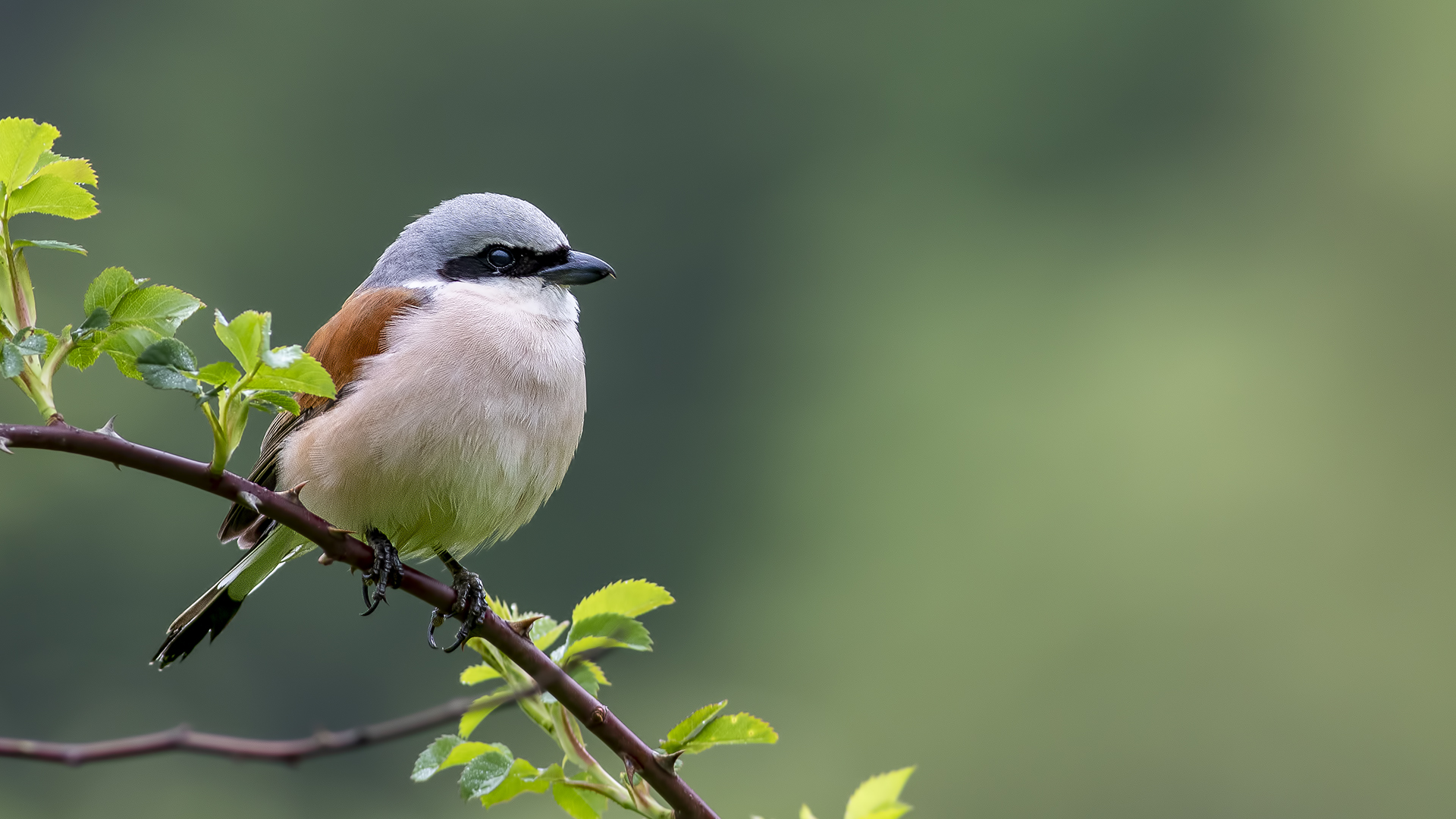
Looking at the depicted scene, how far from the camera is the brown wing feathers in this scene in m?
3.39

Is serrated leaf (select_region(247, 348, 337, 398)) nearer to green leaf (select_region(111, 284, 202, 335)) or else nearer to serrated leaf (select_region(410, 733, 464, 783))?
green leaf (select_region(111, 284, 202, 335))

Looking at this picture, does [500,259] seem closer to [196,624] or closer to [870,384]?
[196,624]

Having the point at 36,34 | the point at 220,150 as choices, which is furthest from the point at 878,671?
the point at 36,34

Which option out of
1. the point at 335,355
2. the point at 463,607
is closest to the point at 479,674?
the point at 463,607

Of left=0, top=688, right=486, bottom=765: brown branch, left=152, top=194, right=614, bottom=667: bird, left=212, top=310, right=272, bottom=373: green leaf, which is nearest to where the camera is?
left=0, top=688, right=486, bottom=765: brown branch

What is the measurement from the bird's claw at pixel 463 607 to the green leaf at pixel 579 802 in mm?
295

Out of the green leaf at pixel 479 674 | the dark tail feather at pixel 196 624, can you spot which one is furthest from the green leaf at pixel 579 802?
the dark tail feather at pixel 196 624

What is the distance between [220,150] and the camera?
42.5m

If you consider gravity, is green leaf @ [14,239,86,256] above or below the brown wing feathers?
above

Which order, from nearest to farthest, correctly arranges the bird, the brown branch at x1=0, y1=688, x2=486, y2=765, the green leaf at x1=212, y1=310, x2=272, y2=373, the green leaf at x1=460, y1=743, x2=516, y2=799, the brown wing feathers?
the brown branch at x1=0, y1=688, x2=486, y2=765, the green leaf at x1=212, y1=310, x2=272, y2=373, the green leaf at x1=460, y1=743, x2=516, y2=799, the bird, the brown wing feathers

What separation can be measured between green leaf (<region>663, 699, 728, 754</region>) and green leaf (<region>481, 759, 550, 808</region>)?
0.18 m

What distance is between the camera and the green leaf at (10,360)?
1.64m

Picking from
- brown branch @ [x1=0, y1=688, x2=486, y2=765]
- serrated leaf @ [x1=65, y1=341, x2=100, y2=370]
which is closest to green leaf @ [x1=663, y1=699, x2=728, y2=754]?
brown branch @ [x1=0, y1=688, x2=486, y2=765]

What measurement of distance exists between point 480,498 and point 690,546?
3710cm
